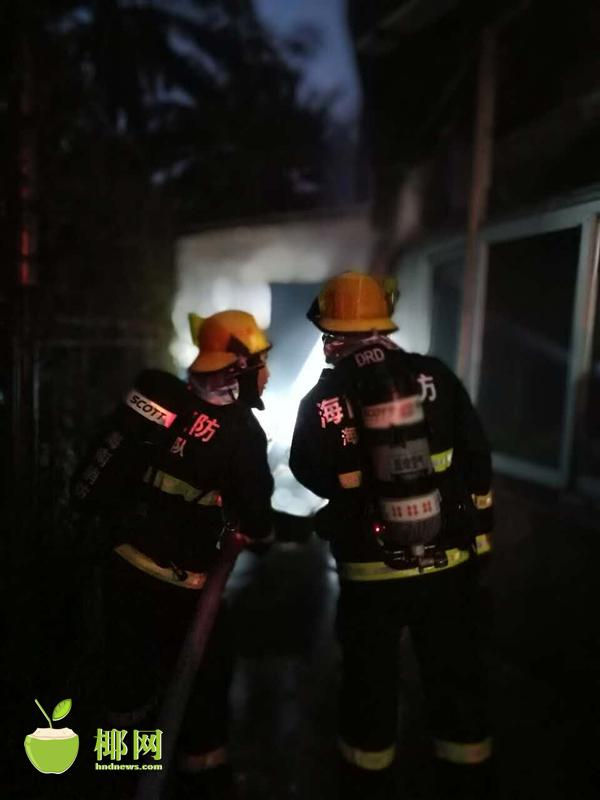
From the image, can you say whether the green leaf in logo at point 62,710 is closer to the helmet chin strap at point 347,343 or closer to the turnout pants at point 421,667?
the turnout pants at point 421,667

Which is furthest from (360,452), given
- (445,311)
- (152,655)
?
(445,311)

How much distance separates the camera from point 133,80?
541 inches

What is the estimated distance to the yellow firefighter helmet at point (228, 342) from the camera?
2744 mm

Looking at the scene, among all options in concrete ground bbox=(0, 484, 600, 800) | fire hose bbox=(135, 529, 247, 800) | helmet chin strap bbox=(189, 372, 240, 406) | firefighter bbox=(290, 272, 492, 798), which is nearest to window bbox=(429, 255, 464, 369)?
concrete ground bbox=(0, 484, 600, 800)

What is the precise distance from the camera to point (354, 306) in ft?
8.68

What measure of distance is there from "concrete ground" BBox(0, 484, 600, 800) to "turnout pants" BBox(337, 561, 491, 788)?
14.6 inches

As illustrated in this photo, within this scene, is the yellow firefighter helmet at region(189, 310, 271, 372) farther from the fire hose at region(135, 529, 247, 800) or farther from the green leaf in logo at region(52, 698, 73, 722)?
the green leaf in logo at region(52, 698, 73, 722)

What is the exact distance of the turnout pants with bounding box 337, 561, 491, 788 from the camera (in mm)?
2459

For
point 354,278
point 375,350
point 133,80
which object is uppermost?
point 133,80

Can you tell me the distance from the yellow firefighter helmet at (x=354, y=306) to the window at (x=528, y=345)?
326 cm

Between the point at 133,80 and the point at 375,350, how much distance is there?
13.8 m

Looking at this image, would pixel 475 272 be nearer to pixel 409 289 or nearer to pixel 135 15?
pixel 409 289

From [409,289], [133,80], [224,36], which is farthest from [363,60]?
[224,36]

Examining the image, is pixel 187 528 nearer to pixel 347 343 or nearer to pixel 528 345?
pixel 347 343
